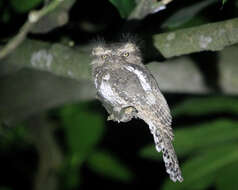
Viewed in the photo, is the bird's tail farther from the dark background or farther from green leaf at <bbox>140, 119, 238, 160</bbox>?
green leaf at <bbox>140, 119, 238, 160</bbox>

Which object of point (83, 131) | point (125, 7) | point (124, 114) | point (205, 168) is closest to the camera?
point (124, 114)

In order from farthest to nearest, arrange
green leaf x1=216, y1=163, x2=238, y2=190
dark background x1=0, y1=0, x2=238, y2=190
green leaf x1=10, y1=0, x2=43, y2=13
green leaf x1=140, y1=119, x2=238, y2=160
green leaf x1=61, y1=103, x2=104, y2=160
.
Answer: green leaf x1=61, y1=103, x2=104, y2=160 < green leaf x1=140, y1=119, x2=238, y2=160 < dark background x1=0, y1=0, x2=238, y2=190 < green leaf x1=10, y1=0, x2=43, y2=13 < green leaf x1=216, y1=163, x2=238, y2=190

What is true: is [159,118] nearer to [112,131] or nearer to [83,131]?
[83,131]

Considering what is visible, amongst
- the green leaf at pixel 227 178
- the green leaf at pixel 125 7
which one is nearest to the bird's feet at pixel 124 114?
the green leaf at pixel 125 7

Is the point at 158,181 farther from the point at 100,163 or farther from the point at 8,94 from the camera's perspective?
the point at 8,94

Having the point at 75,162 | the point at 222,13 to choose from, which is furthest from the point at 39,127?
the point at 222,13

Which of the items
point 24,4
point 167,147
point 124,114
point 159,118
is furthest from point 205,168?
point 24,4

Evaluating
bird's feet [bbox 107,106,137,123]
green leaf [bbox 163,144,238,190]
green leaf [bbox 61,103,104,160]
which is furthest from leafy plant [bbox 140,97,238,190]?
bird's feet [bbox 107,106,137,123]

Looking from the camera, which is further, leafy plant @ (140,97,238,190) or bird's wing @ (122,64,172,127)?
leafy plant @ (140,97,238,190)
